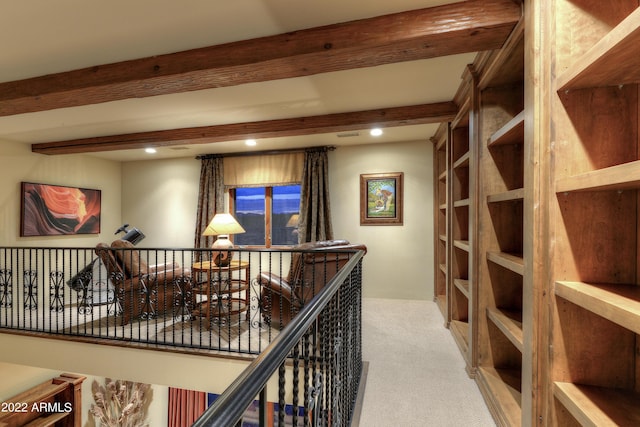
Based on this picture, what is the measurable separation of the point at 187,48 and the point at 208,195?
3.43 metres

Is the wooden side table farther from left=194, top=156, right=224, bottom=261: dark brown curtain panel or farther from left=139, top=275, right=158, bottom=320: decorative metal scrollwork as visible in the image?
left=194, top=156, right=224, bottom=261: dark brown curtain panel

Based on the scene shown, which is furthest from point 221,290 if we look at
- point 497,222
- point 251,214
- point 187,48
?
point 497,222

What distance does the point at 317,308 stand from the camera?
3.20 feet

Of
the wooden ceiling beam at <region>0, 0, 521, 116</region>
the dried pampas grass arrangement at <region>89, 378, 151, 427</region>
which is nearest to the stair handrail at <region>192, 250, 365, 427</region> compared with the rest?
the wooden ceiling beam at <region>0, 0, 521, 116</region>

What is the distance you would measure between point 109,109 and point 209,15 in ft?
7.03

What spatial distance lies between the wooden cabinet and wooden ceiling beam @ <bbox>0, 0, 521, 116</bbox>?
516mm

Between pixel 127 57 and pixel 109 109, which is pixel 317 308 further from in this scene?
pixel 109 109

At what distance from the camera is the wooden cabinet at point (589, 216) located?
3.76ft

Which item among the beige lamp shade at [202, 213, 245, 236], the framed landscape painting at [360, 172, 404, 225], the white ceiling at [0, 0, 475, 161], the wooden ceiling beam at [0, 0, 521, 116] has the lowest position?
the beige lamp shade at [202, 213, 245, 236]

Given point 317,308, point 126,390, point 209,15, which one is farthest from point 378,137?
point 126,390

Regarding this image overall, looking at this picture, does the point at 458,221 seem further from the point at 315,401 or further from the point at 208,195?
the point at 208,195

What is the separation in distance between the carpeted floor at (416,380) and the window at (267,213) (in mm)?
2196

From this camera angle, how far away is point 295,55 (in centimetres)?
185

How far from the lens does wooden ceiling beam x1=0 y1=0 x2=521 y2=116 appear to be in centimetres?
162
